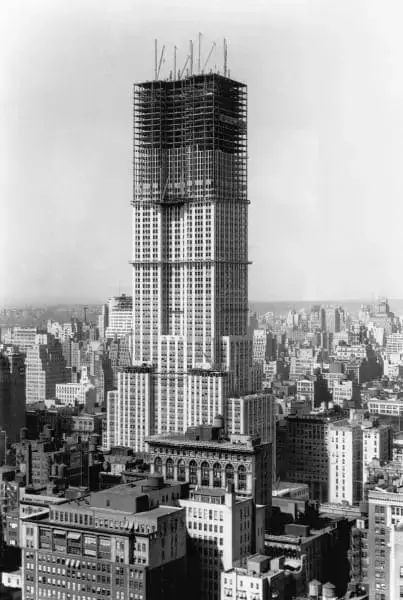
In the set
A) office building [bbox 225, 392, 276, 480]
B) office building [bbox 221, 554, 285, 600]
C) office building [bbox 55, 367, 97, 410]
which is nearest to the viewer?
office building [bbox 221, 554, 285, 600]

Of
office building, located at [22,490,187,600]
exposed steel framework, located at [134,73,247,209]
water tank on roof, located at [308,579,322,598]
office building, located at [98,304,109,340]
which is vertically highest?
exposed steel framework, located at [134,73,247,209]

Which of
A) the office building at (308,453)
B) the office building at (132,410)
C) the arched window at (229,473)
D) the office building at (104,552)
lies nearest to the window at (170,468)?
the arched window at (229,473)

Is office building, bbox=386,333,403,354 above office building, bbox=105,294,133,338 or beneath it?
beneath

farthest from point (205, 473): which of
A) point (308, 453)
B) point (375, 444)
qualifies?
point (375, 444)

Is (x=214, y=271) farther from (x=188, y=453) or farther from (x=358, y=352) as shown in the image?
(x=358, y=352)

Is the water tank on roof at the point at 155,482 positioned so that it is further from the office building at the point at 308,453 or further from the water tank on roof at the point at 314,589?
the office building at the point at 308,453

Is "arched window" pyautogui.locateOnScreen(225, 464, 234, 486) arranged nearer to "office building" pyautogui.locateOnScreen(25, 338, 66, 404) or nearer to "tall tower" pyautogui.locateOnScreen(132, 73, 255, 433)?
"tall tower" pyautogui.locateOnScreen(132, 73, 255, 433)

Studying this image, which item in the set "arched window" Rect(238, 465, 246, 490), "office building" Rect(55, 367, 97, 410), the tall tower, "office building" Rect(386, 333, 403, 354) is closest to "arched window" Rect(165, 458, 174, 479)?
"arched window" Rect(238, 465, 246, 490)
